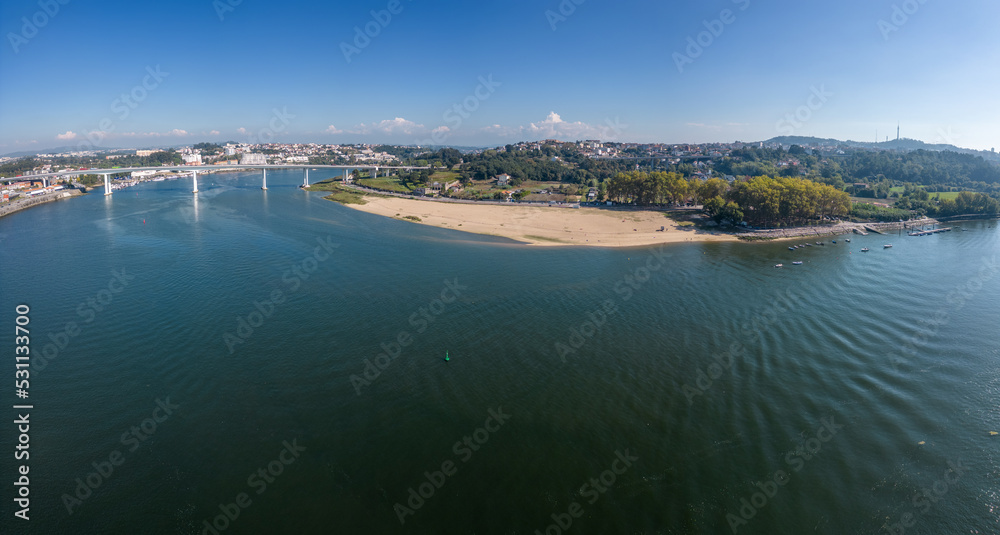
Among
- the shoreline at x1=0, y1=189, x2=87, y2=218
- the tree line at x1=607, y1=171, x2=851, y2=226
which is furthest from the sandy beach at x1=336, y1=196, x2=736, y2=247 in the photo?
the shoreline at x1=0, y1=189, x2=87, y2=218

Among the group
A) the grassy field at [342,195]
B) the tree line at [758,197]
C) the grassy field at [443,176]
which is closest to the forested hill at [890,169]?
the tree line at [758,197]

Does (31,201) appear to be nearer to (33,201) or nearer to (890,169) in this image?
(33,201)

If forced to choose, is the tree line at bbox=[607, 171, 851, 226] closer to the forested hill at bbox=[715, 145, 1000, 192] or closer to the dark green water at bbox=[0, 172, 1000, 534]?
the dark green water at bbox=[0, 172, 1000, 534]

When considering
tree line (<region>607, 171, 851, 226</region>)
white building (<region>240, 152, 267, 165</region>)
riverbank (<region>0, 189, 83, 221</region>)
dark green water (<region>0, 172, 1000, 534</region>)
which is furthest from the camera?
white building (<region>240, 152, 267, 165</region>)

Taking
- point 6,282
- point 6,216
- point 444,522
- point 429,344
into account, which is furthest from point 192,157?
point 444,522

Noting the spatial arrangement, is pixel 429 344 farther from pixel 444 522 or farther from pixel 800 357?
pixel 800 357

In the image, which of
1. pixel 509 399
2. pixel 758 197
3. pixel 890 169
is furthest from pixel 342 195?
pixel 890 169
